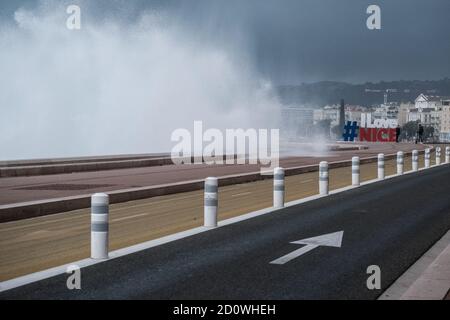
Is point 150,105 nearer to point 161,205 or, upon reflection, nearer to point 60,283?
point 161,205

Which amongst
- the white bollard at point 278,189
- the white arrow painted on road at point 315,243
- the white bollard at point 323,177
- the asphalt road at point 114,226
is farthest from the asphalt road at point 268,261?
the white bollard at point 323,177

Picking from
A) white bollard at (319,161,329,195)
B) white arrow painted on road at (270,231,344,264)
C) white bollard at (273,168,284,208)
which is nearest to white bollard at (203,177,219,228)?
white arrow painted on road at (270,231,344,264)

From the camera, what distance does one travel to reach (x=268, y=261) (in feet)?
29.1

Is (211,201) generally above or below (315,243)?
above

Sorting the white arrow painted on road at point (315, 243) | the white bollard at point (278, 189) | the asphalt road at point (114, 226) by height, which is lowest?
the asphalt road at point (114, 226)

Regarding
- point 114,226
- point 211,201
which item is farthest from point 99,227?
point 114,226

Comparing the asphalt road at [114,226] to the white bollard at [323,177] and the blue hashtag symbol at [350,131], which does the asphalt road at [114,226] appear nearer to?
the white bollard at [323,177]

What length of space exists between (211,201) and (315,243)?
2.22 metres

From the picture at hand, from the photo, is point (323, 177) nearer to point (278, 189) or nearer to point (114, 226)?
point (278, 189)

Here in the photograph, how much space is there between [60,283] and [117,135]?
48402 mm

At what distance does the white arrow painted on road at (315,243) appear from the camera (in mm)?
9109

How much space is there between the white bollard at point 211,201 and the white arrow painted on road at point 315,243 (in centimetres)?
193

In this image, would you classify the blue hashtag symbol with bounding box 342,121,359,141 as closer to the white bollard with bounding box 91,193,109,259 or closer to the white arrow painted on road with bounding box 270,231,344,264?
the white arrow painted on road with bounding box 270,231,344,264
